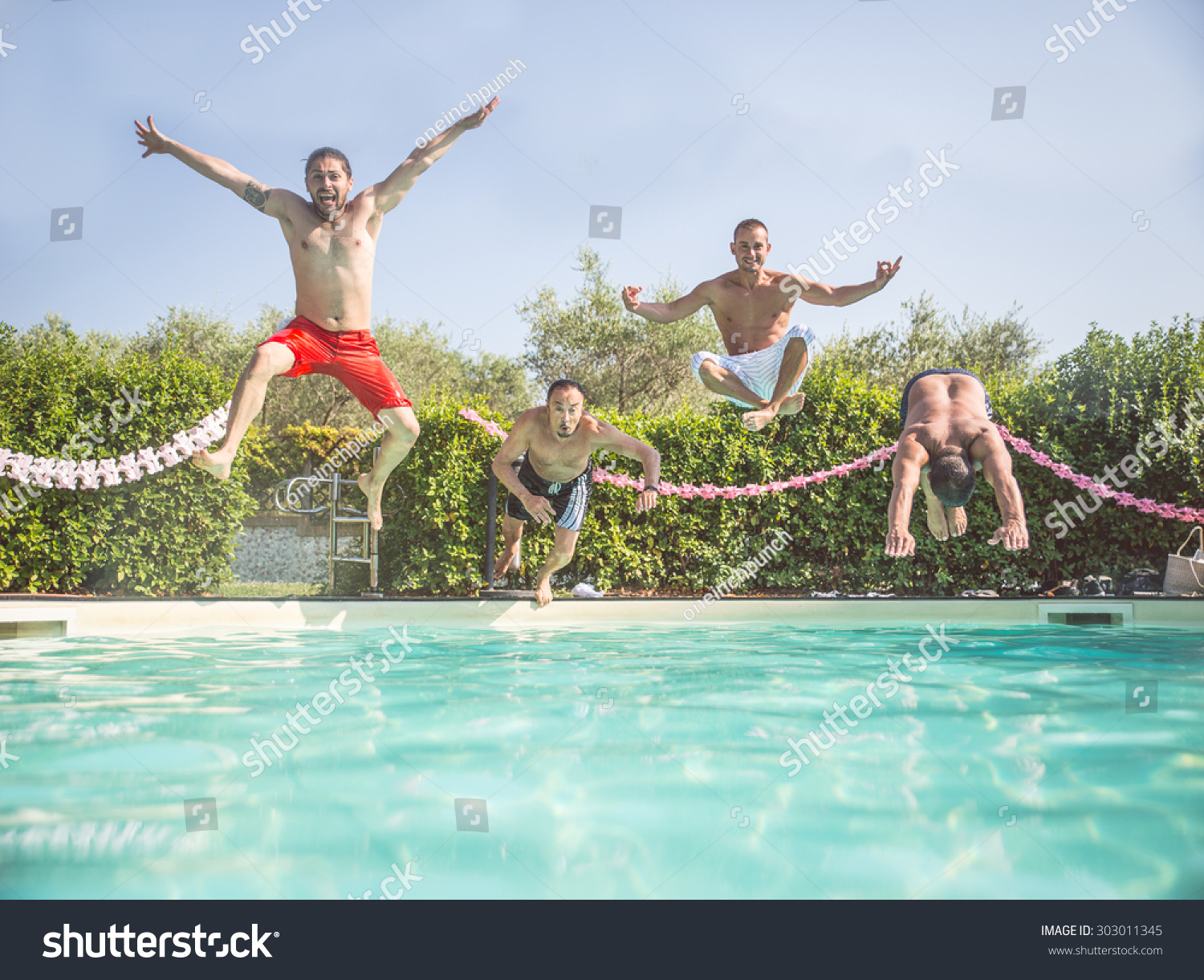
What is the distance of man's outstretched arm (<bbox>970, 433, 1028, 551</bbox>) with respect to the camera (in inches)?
196

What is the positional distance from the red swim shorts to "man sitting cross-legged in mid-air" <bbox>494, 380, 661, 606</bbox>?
1566 millimetres

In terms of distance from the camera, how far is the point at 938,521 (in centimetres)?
675

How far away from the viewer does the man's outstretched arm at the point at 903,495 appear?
16.1ft

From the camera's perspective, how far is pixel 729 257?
6824 mm

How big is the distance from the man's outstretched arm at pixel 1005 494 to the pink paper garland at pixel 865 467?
5135 millimetres

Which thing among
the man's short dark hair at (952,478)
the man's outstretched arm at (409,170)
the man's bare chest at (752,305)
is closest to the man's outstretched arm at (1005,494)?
the man's short dark hair at (952,478)

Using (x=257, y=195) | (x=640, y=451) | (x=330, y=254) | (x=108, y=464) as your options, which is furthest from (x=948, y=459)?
(x=108, y=464)

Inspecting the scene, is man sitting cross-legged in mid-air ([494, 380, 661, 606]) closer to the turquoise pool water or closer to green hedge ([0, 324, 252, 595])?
the turquoise pool water

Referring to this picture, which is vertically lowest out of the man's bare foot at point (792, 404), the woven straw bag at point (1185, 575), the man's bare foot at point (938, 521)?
the woven straw bag at point (1185, 575)

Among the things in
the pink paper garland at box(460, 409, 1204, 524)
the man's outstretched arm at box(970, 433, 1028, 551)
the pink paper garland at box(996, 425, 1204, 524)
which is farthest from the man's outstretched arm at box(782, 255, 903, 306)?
the pink paper garland at box(996, 425, 1204, 524)

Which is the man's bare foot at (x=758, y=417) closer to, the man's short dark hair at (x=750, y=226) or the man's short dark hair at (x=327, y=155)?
the man's short dark hair at (x=750, y=226)

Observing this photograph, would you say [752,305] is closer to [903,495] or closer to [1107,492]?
[903,495]
